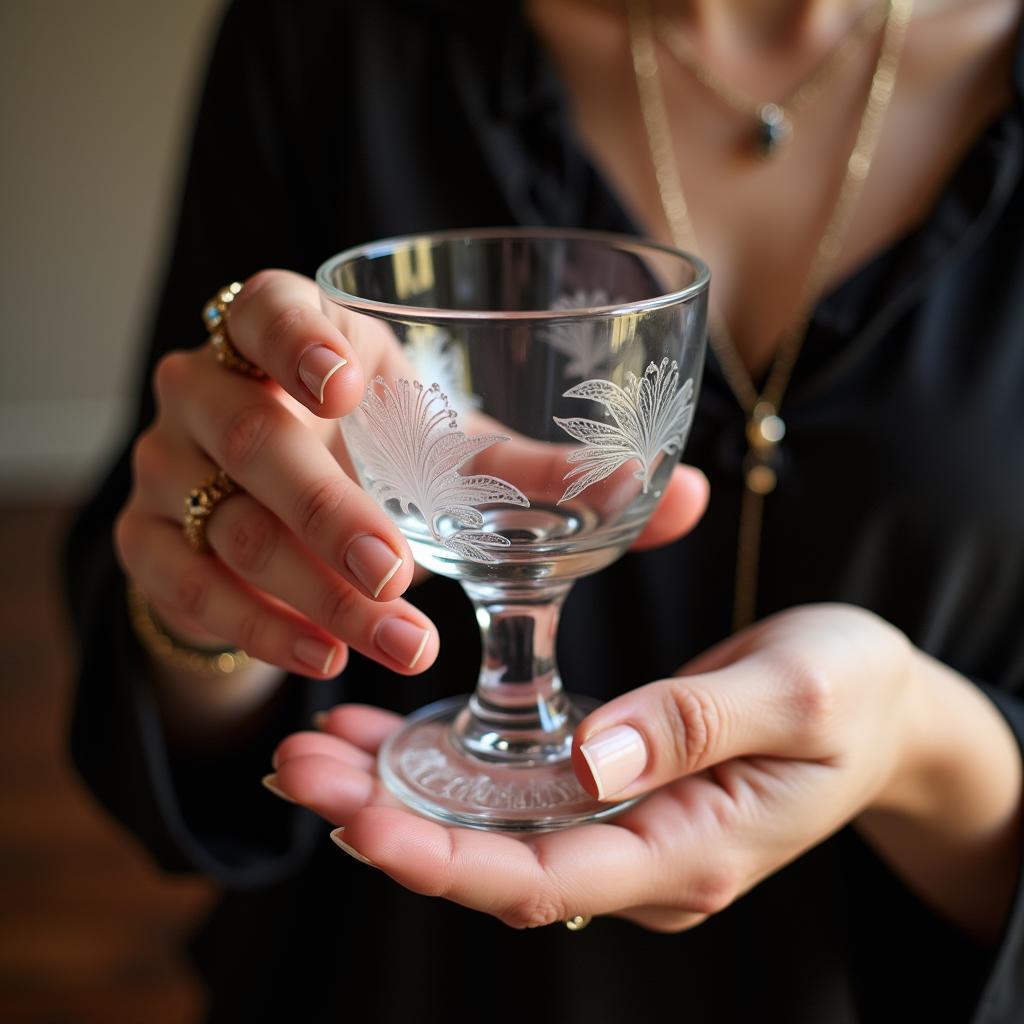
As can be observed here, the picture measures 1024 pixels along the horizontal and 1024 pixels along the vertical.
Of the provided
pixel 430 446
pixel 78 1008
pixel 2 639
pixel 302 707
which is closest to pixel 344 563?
pixel 430 446

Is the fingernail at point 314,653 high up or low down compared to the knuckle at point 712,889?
up

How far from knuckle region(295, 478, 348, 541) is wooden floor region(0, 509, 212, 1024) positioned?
1.22 m

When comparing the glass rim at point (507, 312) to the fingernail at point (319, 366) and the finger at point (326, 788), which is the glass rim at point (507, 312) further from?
the finger at point (326, 788)

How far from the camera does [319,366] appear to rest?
456 millimetres

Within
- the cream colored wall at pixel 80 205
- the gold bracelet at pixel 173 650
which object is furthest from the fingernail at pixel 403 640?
the cream colored wall at pixel 80 205

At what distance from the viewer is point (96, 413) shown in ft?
9.56

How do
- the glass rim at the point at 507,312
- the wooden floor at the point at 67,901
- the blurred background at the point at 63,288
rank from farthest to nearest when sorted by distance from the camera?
the blurred background at the point at 63,288
the wooden floor at the point at 67,901
the glass rim at the point at 507,312

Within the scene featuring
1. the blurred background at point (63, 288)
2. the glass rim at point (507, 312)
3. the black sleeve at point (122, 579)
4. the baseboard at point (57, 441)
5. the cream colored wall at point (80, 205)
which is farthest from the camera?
the baseboard at point (57, 441)

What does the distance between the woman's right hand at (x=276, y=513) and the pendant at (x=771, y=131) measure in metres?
0.44

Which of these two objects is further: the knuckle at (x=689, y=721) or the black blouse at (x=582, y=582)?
the black blouse at (x=582, y=582)

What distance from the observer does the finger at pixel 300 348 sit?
18.0 inches

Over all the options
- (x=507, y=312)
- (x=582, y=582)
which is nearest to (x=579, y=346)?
(x=507, y=312)

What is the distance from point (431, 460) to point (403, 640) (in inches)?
3.0

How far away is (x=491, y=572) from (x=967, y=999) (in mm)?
471
